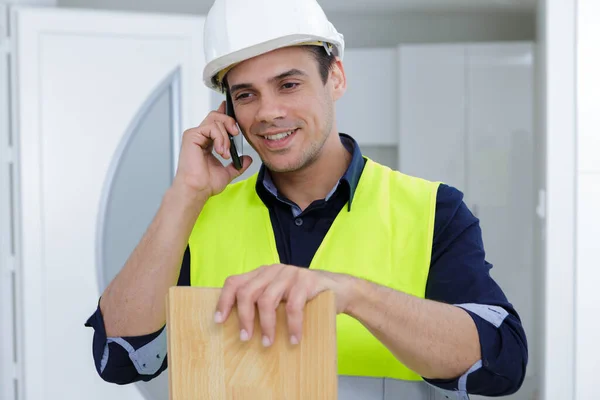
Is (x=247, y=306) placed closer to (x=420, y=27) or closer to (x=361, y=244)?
(x=361, y=244)

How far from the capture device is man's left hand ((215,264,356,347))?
2.27 ft

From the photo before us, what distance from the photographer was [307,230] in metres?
1.39

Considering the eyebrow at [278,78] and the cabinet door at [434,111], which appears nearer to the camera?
the eyebrow at [278,78]

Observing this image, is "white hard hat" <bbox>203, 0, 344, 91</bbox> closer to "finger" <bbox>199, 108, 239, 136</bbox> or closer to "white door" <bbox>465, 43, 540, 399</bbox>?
"finger" <bbox>199, 108, 239, 136</bbox>

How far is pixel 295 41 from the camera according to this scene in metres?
1.25

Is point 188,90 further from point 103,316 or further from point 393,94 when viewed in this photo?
point 393,94

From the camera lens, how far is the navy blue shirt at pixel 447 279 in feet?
3.70

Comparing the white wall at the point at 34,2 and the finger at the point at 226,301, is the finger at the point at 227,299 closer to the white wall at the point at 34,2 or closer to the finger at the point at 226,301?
the finger at the point at 226,301

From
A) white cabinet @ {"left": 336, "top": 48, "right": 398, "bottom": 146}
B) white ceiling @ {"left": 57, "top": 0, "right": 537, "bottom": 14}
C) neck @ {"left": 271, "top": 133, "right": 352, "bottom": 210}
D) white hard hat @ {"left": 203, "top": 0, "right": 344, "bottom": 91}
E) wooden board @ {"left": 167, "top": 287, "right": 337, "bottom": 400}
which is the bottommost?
wooden board @ {"left": 167, "top": 287, "right": 337, "bottom": 400}

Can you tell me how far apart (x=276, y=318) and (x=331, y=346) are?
7 cm

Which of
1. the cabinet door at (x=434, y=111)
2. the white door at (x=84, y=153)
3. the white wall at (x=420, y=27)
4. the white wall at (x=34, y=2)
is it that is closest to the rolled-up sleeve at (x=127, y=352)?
the white door at (x=84, y=153)

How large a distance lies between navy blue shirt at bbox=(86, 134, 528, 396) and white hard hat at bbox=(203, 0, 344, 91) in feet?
0.94

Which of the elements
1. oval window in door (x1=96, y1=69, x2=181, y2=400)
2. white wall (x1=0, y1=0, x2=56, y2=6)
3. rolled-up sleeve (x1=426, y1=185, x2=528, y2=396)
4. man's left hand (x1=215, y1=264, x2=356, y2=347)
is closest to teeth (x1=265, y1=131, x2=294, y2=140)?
rolled-up sleeve (x1=426, y1=185, x2=528, y2=396)

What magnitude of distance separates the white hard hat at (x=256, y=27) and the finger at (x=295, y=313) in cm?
61
